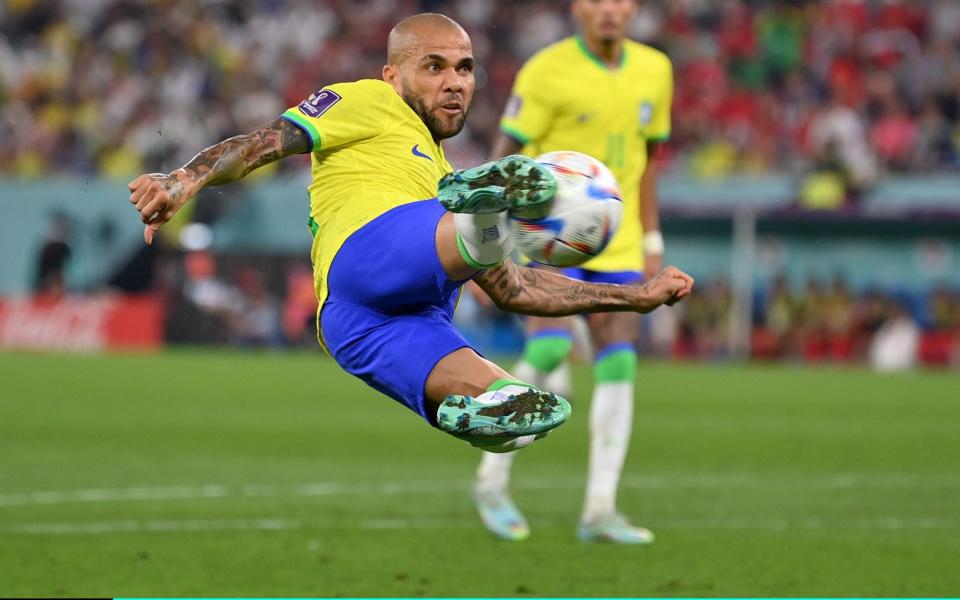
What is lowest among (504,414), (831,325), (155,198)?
(831,325)

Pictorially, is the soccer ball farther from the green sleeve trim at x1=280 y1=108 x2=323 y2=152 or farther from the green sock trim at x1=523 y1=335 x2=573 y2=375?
the green sock trim at x1=523 y1=335 x2=573 y2=375

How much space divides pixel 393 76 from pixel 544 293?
0.97 meters

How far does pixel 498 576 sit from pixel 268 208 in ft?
63.0

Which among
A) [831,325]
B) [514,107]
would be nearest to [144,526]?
[514,107]

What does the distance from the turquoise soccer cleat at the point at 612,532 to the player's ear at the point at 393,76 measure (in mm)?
2578

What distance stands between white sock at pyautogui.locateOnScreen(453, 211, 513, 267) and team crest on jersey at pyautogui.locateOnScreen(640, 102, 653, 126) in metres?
3.08

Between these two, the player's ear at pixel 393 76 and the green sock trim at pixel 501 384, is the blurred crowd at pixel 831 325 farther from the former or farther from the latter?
the green sock trim at pixel 501 384

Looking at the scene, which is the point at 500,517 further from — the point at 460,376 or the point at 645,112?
the point at 460,376

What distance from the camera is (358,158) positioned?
17.5 ft

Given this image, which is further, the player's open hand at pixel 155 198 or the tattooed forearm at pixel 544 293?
the tattooed forearm at pixel 544 293

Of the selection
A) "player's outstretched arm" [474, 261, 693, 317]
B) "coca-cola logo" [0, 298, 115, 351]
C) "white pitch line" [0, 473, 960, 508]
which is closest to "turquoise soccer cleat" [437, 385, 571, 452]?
"player's outstretched arm" [474, 261, 693, 317]

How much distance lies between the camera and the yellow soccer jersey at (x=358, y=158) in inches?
205

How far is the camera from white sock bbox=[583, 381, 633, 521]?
7.30 meters

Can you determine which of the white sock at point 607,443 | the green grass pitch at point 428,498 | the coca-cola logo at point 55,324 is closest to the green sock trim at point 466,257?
the green grass pitch at point 428,498
